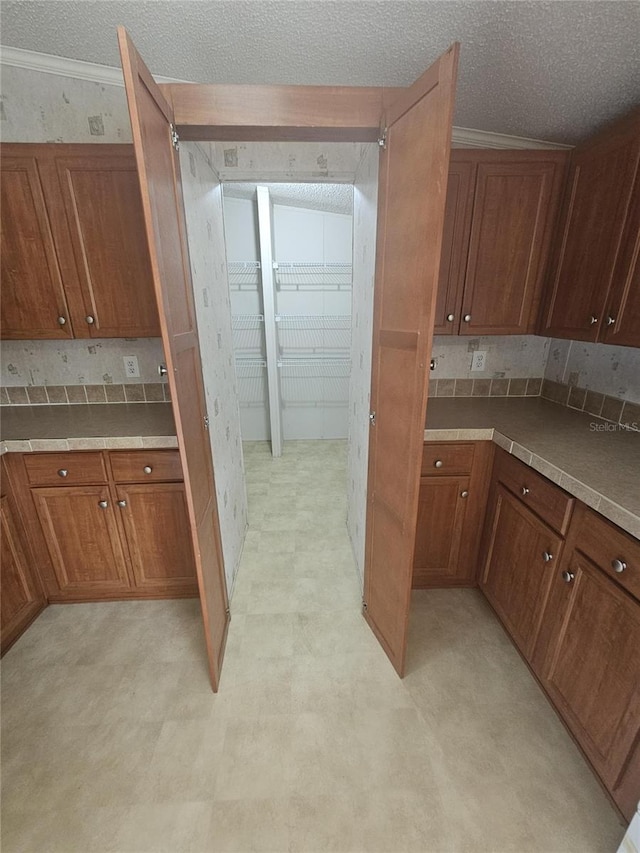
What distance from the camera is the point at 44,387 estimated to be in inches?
77.1

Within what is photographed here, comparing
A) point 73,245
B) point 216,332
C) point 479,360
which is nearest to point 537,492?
point 479,360

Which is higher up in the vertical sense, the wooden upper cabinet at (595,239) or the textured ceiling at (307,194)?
the textured ceiling at (307,194)

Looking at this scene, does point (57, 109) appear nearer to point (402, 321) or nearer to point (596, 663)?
point (402, 321)

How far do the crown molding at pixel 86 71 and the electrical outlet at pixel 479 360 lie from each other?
38.6 inches

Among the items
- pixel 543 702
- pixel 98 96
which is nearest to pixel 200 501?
pixel 543 702

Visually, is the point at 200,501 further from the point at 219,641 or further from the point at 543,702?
the point at 543,702

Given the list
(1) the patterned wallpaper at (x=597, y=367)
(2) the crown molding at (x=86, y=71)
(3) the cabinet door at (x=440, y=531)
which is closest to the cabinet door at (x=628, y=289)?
(1) the patterned wallpaper at (x=597, y=367)

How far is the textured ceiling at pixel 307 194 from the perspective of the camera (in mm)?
2637

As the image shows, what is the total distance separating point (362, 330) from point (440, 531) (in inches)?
42.0

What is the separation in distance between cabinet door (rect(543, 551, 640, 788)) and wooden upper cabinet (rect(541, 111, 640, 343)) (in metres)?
0.91

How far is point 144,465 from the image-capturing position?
5.18 ft

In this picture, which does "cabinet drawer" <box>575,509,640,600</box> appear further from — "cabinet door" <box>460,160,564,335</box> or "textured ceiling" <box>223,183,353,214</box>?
"textured ceiling" <box>223,183,353,214</box>

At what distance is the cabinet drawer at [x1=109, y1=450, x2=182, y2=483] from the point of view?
5.13ft

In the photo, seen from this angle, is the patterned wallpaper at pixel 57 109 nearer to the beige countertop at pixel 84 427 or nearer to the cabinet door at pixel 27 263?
the cabinet door at pixel 27 263
